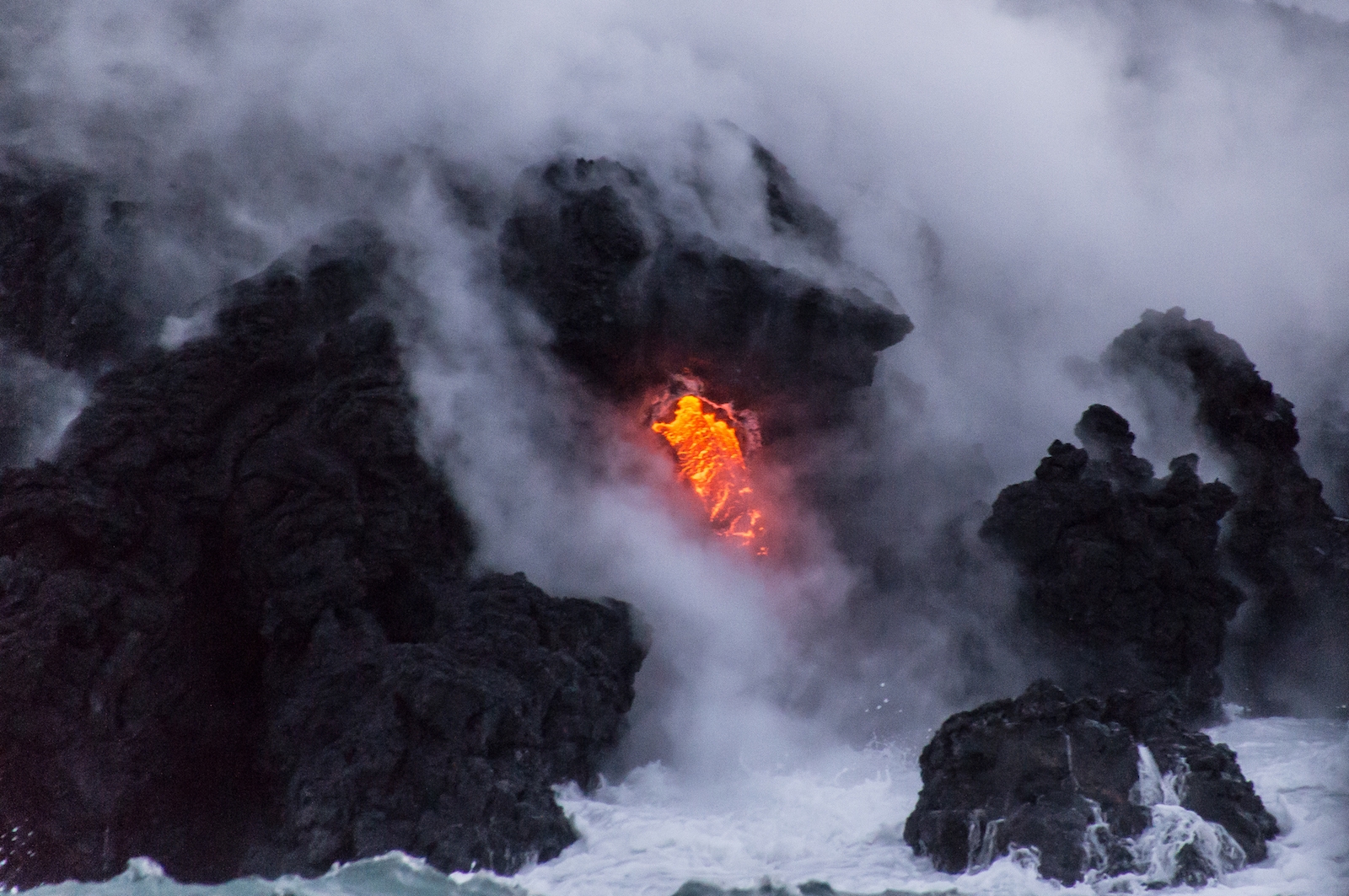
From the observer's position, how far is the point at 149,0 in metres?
21.8

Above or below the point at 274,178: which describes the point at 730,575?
below

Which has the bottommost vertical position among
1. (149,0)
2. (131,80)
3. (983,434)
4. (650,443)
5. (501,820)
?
(501,820)

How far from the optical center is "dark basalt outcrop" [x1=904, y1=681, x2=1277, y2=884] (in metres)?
13.3

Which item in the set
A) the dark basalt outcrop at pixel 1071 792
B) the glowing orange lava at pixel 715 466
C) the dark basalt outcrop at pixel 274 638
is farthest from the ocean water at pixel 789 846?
the glowing orange lava at pixel 715 466

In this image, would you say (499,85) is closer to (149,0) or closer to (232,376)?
(149,0)

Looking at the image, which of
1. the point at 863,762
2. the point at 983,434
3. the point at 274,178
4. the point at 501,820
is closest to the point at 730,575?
the point at 863,762

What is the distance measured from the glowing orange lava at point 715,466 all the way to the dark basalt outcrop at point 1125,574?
487cm

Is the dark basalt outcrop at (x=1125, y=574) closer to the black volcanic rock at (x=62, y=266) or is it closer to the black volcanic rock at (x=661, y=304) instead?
the black volcanic rock at (x=661, y=304)

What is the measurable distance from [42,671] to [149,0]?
12767 mm

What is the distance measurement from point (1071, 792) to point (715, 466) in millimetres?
10802

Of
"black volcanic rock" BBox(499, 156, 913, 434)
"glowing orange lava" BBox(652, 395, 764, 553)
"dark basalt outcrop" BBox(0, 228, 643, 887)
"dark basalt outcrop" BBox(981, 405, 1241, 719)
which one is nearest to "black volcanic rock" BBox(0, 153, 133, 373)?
"dark basalt outcrop" BBox(0, 228, 643, 887)

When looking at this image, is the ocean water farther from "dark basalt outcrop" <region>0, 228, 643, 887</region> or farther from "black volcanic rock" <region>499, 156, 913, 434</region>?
"black volcanic rock" <region>499, 156, 913, 434</region>

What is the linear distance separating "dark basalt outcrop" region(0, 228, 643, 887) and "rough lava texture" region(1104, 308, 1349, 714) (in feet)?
35.1

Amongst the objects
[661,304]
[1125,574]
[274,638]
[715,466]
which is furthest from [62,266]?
[1125,574]
